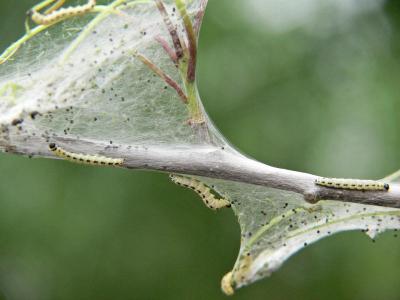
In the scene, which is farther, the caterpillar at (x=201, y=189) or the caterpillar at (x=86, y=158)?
the caterpillar at (x=201, y=189)

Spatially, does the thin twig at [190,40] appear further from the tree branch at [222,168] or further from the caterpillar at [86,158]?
the caterpillar at [86,158]

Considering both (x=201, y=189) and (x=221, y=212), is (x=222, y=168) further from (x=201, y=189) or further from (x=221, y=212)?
(x=221, y=212)

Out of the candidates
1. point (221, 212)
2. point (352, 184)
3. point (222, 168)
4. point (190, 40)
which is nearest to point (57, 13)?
point (190, 40)

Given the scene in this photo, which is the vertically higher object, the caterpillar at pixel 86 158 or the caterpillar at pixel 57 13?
the caterpillar at pixel 57 13

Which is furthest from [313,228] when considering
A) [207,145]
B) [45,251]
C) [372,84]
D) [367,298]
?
[372,84]

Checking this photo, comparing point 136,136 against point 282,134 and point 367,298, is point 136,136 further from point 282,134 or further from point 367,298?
point 367,298

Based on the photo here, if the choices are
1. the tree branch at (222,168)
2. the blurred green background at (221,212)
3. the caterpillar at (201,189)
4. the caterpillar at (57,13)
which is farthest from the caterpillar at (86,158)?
the blurred green background at (221,212)
